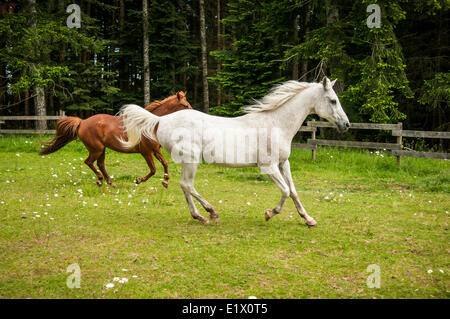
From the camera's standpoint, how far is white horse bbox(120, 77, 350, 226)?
5.59 m

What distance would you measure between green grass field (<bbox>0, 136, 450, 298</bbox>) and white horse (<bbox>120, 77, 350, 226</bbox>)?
83 cm

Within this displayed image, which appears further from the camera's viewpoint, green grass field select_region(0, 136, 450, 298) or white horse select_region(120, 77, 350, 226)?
Result: white horse select_region(120, 77, 350, 226)

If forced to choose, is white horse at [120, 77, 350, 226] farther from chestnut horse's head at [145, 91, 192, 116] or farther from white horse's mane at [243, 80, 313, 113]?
chestnut horse's head at [145, 91, 192, 116]

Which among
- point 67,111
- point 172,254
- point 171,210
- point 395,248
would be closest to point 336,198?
point 395,248

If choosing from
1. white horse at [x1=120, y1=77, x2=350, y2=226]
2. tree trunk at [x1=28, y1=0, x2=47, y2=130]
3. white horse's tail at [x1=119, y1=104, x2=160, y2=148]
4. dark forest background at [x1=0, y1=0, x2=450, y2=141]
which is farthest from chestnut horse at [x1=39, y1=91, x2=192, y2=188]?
tree trunk at [x1=28, y1=0, x2=47, y2=130]

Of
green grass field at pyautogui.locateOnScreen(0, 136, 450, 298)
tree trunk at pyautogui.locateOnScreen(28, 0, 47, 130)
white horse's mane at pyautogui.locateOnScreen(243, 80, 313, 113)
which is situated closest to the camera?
green grass field at pyautogui.locateOnScreen(0, 136, 450, 298)

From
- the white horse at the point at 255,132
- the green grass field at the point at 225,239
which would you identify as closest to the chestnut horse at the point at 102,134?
the green grass field at the point at 225,239

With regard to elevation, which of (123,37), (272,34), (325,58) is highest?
(123,37)

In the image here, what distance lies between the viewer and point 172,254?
4.41 m

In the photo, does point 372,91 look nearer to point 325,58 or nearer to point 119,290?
point 325,58

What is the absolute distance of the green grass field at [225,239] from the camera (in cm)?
353

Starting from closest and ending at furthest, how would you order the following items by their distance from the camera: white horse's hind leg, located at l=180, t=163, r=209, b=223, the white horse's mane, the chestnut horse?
white horse's hind leg, located at l=180, t=163, r=209, b=223 < the white horse's mane < the chestnut horse
